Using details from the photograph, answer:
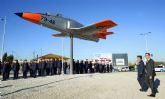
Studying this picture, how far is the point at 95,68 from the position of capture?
2917 centimetres

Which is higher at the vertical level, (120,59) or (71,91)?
(120,59)

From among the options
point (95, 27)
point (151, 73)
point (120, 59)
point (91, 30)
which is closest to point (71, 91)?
point (151, 73)

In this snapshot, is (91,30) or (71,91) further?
(91,30)

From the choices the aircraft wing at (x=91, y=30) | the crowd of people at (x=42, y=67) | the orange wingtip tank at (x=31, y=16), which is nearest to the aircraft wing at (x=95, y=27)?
the aircraft wing at (x=91, y=30)

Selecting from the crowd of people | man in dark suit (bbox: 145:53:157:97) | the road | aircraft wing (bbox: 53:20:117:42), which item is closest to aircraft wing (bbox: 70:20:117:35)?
aircraft wing (bbox: 53:20:117:42)

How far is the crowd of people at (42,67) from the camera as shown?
18453 millimetres

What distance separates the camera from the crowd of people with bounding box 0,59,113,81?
18453 millimetres

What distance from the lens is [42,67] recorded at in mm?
21500

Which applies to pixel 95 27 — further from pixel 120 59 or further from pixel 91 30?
pixel 120 59

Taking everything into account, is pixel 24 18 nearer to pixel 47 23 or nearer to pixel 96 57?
pixel 47 23

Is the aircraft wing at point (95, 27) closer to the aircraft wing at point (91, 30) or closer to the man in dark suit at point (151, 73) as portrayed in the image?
the aircraft wing at point (91, 30)

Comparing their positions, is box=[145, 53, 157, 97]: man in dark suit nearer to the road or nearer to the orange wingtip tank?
the road

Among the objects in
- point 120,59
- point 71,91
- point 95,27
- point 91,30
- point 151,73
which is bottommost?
point 71,91

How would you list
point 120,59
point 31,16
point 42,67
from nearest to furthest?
point 31,16
point 42,67
point 120,59
